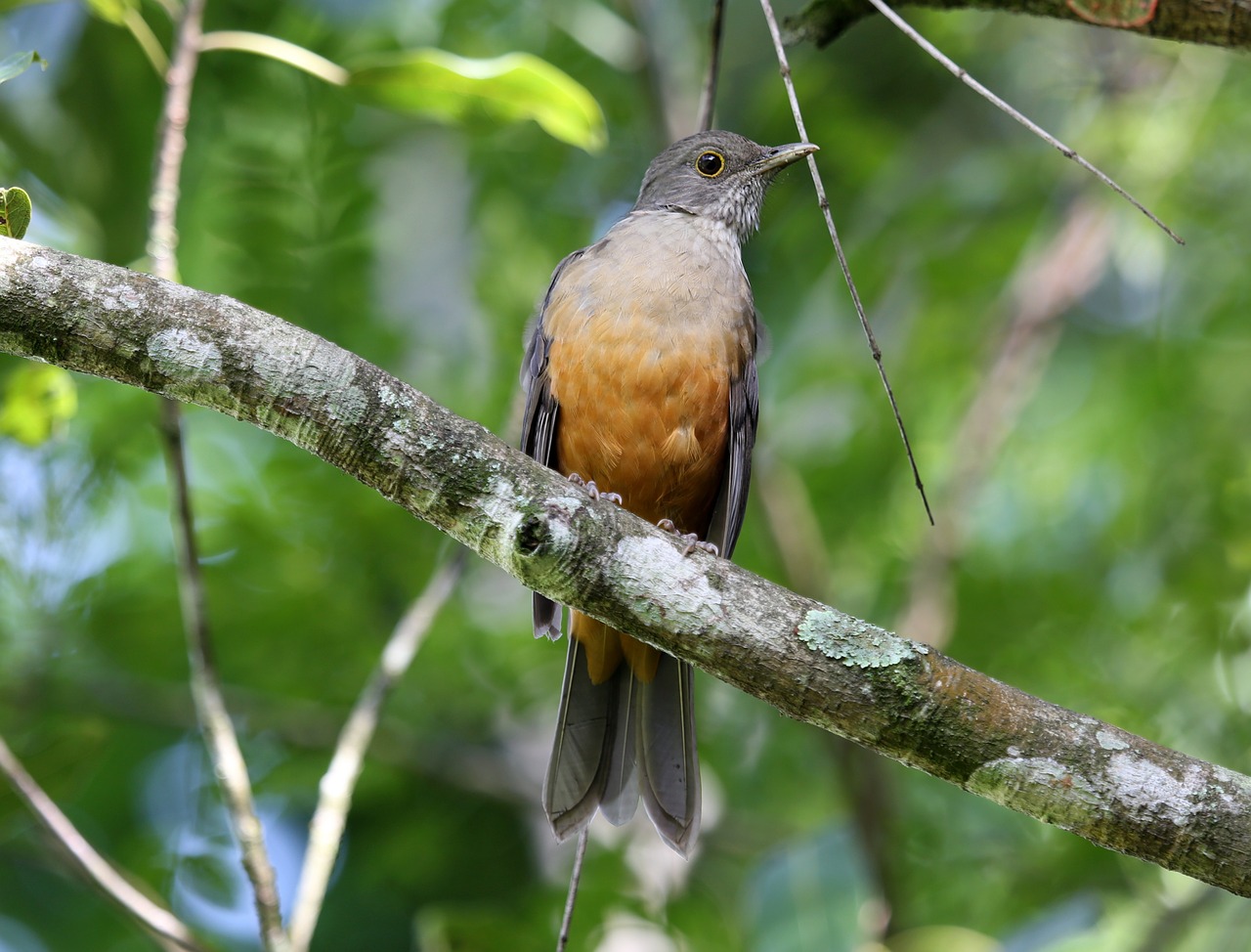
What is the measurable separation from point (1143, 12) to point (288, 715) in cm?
417

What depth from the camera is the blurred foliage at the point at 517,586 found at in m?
4.90

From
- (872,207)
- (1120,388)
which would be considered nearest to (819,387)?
(872,207)

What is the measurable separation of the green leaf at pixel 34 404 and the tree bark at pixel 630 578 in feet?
3.73

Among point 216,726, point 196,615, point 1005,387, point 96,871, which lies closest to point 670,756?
point 216,726

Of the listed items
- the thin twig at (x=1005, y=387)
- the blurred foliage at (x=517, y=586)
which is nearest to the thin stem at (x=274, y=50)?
the blurred foliage at (x=517, y=586)

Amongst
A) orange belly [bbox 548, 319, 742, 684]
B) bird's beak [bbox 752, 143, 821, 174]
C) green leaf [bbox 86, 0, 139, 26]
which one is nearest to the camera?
green leaf [bbox 86, 0, 139, 26]

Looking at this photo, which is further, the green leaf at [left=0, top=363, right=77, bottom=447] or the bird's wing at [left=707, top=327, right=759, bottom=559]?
the bird's wing at [left=707, top=327, right=759, bottom=559]

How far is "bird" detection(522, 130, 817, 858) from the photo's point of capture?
4.18 m

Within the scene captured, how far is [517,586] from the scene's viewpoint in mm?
6426

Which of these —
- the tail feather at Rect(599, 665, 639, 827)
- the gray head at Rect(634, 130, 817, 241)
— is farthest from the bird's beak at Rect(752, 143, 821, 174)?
the tail feather at Rect(599, 665, 639, 827)

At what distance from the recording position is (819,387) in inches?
238

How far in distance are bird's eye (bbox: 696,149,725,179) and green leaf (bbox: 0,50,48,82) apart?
269cm

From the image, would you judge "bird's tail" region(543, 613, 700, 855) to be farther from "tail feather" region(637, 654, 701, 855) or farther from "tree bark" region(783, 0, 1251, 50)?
"tree bark" region(783, 0, 1251, 50)

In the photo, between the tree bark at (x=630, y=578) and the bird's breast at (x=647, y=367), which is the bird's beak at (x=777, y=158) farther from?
the tree bark at (x=630, y=578)
